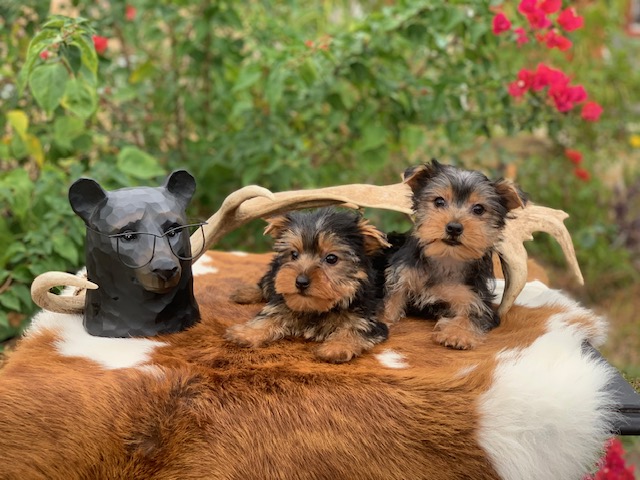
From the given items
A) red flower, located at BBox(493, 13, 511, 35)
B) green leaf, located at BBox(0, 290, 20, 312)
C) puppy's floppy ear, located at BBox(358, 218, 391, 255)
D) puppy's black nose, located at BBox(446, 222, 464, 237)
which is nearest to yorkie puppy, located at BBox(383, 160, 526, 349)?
puppy's black nose, located at BBox(446, 222, 464, 237)

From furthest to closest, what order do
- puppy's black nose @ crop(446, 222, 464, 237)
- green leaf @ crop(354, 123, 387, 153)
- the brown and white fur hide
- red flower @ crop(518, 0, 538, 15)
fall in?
green leaf @ crop(354, 123, 387, 153) < red flower @ crop(518, 0, 538, 15) < puppy's black nose @ crop(446, 222, 464, 237) < the brown and white fur hide

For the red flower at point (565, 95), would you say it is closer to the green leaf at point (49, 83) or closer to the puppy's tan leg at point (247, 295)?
the puppy's tan leg at point (247, 295)

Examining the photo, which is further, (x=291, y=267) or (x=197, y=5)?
(x=197, y=5)

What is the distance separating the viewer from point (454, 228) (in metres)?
1.93

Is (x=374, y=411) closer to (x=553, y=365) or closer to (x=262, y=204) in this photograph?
(x=553, y=365)

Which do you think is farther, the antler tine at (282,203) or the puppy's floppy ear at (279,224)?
the antler tine at (282,203)

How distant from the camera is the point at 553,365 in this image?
185cm

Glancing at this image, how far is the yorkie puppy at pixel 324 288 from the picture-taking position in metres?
1.92

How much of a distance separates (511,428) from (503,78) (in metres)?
2.33

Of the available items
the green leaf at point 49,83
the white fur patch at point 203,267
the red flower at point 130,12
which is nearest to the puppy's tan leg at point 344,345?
the white fur patch at point 203,267

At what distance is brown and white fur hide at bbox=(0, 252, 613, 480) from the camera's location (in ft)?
5.66

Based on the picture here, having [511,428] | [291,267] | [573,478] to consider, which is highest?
[291,267]

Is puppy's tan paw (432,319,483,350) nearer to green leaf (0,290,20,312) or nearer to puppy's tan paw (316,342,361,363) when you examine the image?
puppy's tan paw (316,342,361,363)

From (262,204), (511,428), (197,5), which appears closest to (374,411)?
(511,428)
